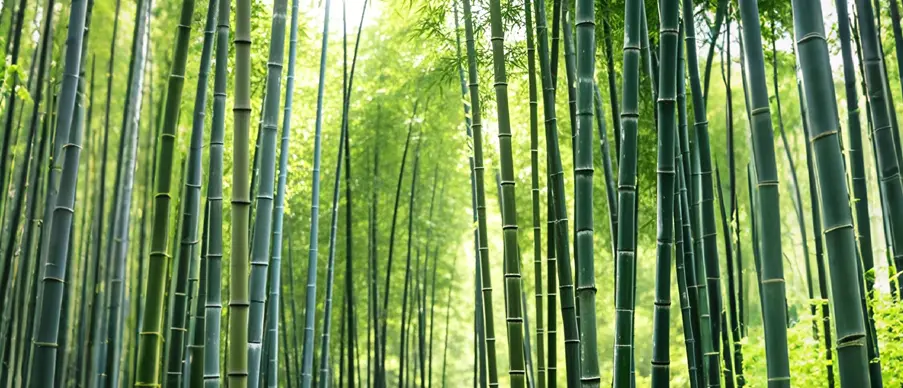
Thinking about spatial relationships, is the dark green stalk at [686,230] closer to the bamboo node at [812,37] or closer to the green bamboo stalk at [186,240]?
the bamboo node at [812,37]

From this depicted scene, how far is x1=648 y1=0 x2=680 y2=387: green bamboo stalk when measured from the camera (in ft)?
5.92

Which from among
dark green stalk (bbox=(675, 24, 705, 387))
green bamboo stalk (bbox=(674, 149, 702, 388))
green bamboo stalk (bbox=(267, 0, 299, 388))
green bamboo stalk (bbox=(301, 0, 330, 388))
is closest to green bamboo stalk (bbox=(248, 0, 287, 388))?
dark green stalk (bbox=(675, 24, 705, 387))

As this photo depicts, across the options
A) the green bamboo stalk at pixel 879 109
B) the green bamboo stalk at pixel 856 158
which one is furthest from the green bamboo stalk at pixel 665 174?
the green bamboo stalk at pixel 856 158

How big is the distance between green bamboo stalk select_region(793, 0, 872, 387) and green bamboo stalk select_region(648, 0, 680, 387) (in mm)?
527

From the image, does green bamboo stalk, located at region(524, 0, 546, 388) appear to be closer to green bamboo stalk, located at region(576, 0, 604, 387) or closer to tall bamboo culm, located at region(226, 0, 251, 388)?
green bamboo stalk, located at region(576, 0, 604, 387)

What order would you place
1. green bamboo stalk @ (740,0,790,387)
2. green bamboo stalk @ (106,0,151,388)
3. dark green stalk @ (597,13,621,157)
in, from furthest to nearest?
dark green stalk @ (597,13,621,157)
green bamboo stalk @ (106,0,151,388)
green bamboo stalk @ (740,0,790,387)

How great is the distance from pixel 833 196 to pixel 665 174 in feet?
2.32

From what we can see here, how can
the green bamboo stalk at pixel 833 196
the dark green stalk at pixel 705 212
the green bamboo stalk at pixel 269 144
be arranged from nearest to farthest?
the green bamboo stalk at pixel 833 196
the green bamboo stalk at pixel 269 144
the dark green stalk at pixel 705 212

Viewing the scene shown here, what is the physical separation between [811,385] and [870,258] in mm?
1149

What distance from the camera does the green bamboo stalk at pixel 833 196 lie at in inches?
46.5

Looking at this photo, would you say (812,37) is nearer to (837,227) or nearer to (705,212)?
(837,227)

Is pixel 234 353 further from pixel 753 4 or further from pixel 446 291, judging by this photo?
pixel 446 291

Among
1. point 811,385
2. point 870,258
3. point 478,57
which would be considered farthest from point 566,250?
point 811,385

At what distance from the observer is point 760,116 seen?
143 cm
